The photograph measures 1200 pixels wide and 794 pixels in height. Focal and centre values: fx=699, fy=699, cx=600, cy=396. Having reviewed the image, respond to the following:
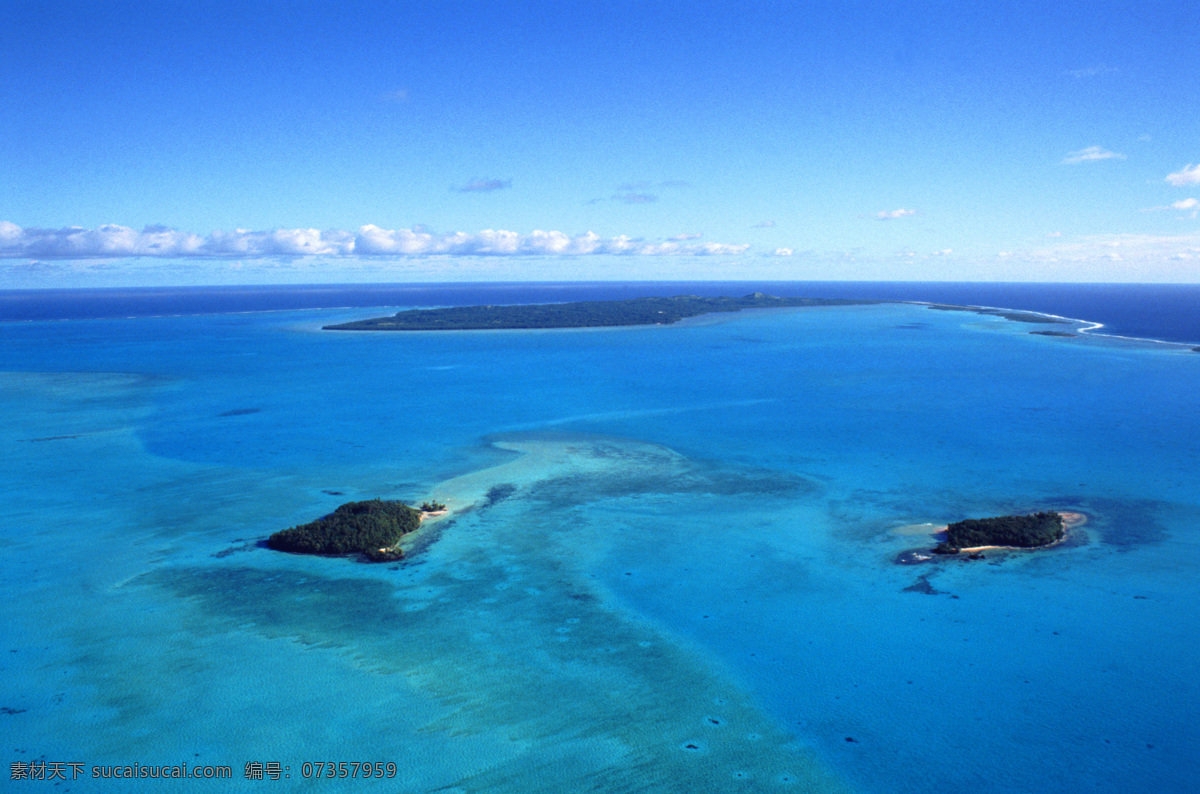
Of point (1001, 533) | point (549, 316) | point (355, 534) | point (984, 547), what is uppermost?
point (549, 316)

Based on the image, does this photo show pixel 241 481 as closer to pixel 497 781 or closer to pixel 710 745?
pixel 497 781

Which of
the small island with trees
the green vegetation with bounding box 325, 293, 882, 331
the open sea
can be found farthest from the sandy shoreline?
the green vegetation with bounding box 325, 293, 882, 331

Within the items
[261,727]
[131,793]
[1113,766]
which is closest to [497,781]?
[261,727]

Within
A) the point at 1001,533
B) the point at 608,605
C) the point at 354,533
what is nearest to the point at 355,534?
the point at 354,533

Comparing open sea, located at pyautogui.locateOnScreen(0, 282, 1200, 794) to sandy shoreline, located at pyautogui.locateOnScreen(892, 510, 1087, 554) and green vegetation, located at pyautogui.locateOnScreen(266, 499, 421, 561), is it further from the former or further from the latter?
green vegetation, located at pyautogui.locateOnScreen(266, 499, 421, 561)

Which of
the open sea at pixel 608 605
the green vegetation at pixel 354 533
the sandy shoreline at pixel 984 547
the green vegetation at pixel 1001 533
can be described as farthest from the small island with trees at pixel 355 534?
the green vegetation at pixel 1001 533

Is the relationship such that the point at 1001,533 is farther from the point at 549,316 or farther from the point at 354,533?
the point at 549,316

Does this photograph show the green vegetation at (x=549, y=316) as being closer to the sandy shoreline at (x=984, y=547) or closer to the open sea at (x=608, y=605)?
the open sea at (x=608, y=605)
